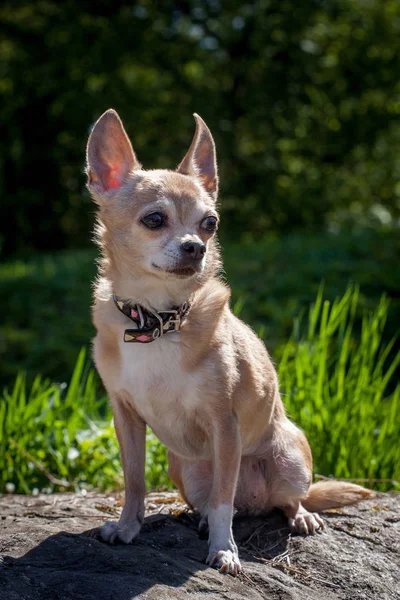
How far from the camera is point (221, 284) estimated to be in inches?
134

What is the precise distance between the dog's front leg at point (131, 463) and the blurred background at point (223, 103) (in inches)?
343

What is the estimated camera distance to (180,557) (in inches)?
123

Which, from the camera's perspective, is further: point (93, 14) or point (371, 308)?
point (93, 14)

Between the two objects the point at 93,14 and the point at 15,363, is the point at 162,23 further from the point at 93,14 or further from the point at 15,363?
the point at 15,363

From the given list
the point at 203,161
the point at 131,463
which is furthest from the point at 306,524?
the point at 203,161

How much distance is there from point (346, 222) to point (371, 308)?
589cm

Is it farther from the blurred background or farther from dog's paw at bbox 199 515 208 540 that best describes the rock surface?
the blurred background

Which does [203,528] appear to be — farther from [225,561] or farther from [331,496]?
[331,496]

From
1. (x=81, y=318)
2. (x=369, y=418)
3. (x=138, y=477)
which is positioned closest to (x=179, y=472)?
(x=138, y=477)

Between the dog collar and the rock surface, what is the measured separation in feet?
2.43

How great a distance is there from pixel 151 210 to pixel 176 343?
47cm

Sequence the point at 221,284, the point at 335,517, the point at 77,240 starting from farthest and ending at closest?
1. the point at 77,240
2. the point at 335,517
3. the point at 221,284

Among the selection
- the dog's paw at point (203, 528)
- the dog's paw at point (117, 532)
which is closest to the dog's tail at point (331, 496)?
the dog's paw at point (203, 528)

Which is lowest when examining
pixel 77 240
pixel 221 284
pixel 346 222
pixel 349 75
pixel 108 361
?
pixel 77 240
